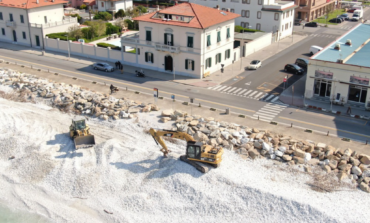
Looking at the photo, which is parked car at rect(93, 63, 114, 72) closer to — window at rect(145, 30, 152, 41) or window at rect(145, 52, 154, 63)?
window at rect(145, 52, 154, 63)

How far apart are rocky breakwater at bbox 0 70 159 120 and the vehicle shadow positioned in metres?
9.31

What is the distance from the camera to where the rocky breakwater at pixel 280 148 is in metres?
34.9

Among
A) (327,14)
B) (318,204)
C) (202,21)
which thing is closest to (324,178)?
(318,204)

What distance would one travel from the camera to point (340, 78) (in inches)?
1977

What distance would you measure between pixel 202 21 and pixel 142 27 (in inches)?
387

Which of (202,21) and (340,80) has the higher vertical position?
(202,21)

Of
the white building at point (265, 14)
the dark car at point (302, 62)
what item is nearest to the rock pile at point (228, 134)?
the dark car at point (302, 62)

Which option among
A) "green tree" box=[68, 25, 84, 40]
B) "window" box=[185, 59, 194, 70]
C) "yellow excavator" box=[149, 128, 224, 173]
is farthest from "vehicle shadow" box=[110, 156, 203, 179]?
"green tree" box=[68, 25, 84, 40]

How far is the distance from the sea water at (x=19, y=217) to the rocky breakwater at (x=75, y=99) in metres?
14.9

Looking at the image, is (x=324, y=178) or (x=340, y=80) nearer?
(x=324, y=178)

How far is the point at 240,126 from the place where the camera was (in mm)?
42875

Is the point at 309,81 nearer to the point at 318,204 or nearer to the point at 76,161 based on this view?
the point at 318,204

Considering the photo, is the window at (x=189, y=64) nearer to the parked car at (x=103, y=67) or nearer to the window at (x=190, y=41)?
the window at (x=190, y=41)

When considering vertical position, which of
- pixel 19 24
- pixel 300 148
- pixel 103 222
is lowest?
pixel 103 222
